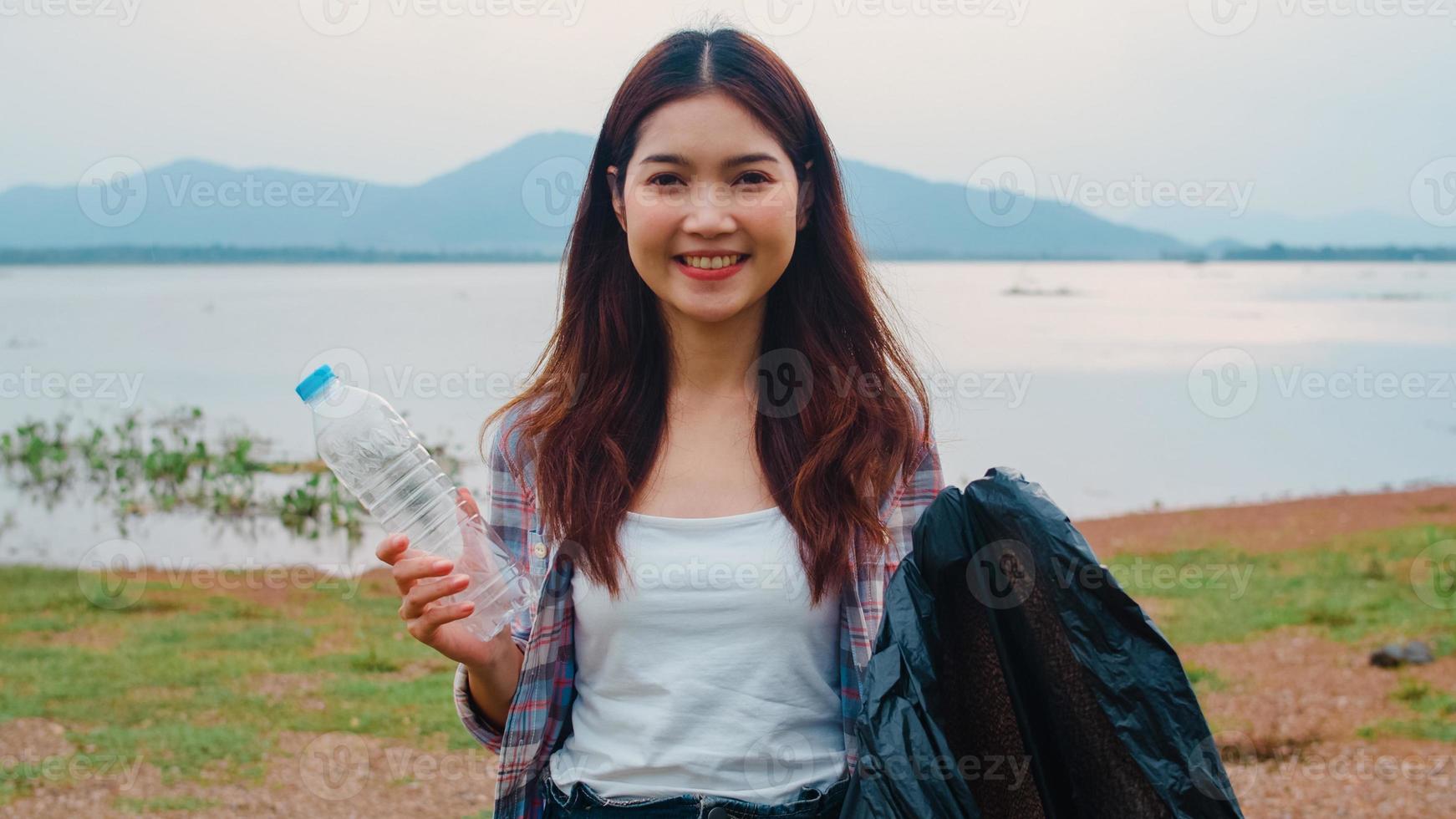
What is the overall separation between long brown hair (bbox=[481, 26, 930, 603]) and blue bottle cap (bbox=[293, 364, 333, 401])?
0.37 m

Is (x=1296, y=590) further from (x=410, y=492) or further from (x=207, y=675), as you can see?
(x=410, y=492)

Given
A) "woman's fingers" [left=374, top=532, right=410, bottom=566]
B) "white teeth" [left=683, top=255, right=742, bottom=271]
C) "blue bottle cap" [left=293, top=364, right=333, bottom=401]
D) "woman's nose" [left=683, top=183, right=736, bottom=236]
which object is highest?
"woman's nose" [left=683, top=183, right=736, bottom=236]

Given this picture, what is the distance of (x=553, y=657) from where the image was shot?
2102 millimetres

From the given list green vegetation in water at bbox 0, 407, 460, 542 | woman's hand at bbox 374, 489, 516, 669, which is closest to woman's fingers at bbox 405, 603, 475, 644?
woman's hand at bbox 374, 489, 516, 669

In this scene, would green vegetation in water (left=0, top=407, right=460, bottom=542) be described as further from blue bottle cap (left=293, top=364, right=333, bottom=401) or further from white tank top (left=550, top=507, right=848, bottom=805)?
white tank top (left=550, top=507, right=848, bottom=805)

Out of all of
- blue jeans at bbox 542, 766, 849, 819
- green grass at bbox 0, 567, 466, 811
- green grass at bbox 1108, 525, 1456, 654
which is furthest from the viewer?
green grass at bbox 1108, 525, 1456, 654

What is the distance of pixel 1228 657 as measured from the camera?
6.80 m

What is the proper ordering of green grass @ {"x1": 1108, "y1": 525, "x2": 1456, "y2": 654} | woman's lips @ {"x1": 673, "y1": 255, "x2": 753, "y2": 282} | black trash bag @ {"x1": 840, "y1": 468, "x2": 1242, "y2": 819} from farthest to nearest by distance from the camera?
green grass @ {"x1": 1108, "y1": 525, "x2": 1456, "y2": 654} → woman's lips @ {"x1": 673, "y1": 255, "x2": 753, "y2": 282} → black trash bag @ {"x1": 840, "y1": 468, "x2": 1242, "y2": 819}

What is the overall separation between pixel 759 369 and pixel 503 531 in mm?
550

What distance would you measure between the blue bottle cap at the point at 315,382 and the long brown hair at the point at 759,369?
0.37 meters

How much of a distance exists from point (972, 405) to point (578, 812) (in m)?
17.4

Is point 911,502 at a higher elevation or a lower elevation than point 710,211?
lower

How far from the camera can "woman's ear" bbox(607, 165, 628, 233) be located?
7.73 ft

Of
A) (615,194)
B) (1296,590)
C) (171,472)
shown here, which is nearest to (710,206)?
(615,194)
